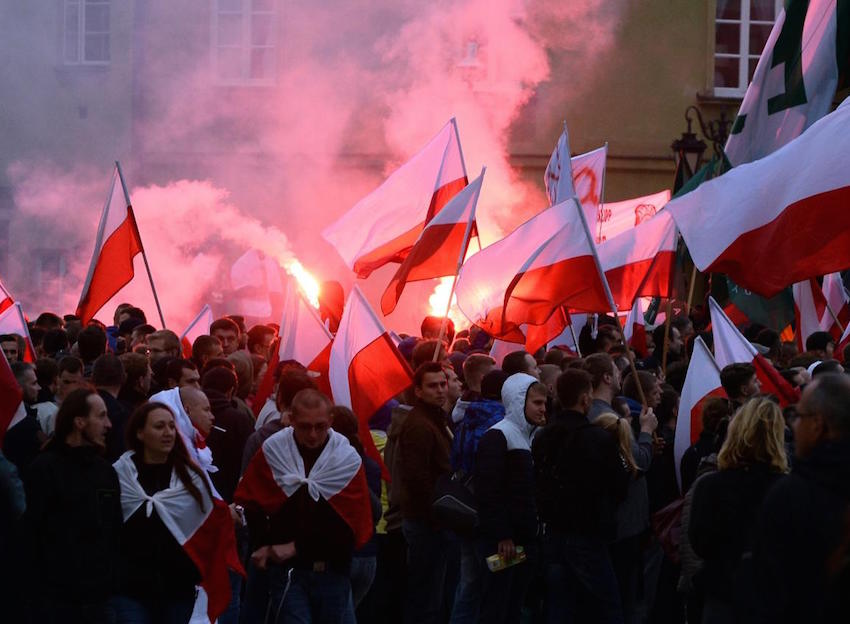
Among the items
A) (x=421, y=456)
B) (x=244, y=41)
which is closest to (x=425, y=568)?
(x=421, y=456)

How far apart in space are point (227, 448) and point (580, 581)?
192 centimetres

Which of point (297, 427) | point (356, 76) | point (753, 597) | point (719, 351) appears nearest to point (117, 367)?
point (297, 427)

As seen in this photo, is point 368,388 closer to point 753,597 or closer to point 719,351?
point 719,351

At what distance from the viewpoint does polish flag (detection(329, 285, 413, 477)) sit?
859 centimetres

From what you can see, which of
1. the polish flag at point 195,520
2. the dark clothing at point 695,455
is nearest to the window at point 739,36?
the dark clothing at point 695,455

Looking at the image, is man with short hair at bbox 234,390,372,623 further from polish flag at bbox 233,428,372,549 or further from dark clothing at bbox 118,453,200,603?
dark clothing at bbox 118,453,200,603

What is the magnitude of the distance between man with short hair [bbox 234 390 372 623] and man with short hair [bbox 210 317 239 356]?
4133mm

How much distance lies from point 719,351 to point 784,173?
3.64 ft

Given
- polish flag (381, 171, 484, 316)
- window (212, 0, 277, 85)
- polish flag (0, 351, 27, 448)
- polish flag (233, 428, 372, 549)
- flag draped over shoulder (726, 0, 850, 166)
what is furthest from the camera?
window (212, 0, 277, 85)

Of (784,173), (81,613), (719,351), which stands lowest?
(81,613)

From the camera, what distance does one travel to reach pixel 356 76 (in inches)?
818

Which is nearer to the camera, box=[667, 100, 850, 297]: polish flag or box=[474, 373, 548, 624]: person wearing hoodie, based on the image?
box=[474, 373, 548, 624]: person wearing hoodie

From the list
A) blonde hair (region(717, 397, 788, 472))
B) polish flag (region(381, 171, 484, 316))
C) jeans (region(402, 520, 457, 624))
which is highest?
polish flag (region(381, 171, 484, 316))

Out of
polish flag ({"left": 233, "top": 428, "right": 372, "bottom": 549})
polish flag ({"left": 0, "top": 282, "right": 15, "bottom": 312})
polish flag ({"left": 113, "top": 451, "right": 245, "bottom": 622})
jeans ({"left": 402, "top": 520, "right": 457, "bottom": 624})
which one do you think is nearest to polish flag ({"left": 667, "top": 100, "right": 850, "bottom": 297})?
jeans ({"left": 402, "top": 520, "right": 457, "bottom": 624})
